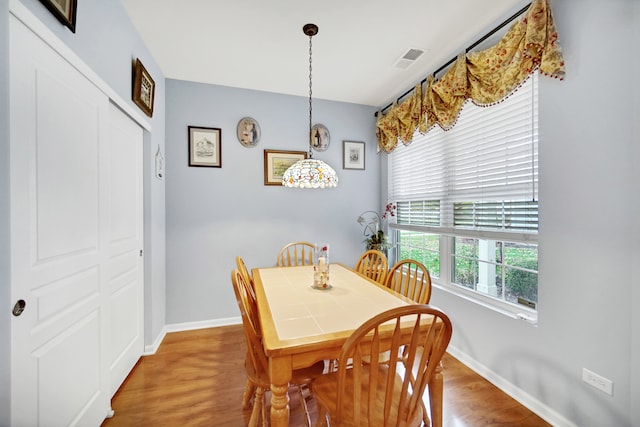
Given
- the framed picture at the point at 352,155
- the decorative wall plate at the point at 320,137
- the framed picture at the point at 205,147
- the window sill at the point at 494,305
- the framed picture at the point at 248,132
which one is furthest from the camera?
the framed picture at the point at 352,155

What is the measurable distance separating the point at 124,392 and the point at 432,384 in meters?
2.07

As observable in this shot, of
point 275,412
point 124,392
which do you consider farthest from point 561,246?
point 124,392

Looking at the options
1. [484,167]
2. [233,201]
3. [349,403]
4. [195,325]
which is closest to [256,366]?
[349,403]

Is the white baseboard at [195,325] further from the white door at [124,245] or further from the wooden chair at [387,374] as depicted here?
the wooden chair at [387,374]

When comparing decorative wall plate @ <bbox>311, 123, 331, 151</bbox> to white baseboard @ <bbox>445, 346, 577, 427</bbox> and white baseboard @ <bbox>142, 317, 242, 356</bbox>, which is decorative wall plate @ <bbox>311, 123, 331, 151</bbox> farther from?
white baseboard @ <bbox>445, 346, 577, 427</bbox>

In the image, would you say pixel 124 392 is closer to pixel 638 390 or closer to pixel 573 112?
pixel 638 390

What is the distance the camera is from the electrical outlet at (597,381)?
4.30ft

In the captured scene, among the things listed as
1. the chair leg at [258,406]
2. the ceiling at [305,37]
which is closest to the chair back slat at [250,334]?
the chair leg at [258,406]

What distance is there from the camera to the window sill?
174 cm

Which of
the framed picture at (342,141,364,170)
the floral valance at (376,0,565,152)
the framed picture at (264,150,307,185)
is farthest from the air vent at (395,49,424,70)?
the framed picture at (264,150,307,185)

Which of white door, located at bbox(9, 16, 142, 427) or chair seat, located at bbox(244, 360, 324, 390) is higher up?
white door, located at bbox(9, 16, 142, 427)

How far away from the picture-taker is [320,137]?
3.29m

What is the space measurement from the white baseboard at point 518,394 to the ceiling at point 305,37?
257 cm

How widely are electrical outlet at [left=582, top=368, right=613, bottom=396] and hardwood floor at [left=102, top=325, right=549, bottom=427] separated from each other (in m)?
0.41
